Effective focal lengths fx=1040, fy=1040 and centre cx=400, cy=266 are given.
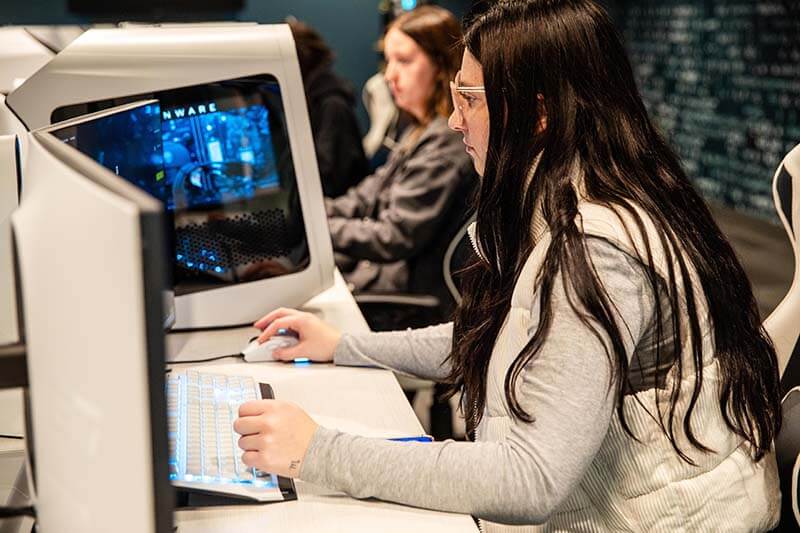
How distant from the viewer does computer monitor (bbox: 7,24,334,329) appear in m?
1.78

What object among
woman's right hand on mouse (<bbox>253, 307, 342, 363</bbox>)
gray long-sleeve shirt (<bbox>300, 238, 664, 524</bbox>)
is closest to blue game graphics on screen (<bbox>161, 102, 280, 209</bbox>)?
woman's right hand on mouse (<bbox>253, 307, 342, 363</bbox>)

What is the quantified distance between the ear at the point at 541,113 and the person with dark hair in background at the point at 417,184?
1.26 meters

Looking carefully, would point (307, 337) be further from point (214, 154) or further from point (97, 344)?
point (97, 344)

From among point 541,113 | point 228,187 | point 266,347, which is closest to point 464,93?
point 541,113

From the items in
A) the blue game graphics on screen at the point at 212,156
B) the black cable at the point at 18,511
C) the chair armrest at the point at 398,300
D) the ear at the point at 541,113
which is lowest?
the chair armrest at the point at 398,300

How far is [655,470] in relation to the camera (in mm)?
1168

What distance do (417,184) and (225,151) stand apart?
30.4 inches

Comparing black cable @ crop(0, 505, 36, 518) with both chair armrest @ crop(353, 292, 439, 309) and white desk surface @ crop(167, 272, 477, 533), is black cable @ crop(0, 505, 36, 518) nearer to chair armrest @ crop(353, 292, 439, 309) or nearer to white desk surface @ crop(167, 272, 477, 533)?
white desk surface @ crop(167, 272, 477, 533)

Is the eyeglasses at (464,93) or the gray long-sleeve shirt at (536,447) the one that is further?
the eyeglasses at (464,93)

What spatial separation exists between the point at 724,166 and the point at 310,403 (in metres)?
4.48

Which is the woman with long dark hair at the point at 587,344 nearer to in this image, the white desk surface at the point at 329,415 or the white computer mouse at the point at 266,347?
the white desk surface at the point at 329,415

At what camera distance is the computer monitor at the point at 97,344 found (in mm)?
667

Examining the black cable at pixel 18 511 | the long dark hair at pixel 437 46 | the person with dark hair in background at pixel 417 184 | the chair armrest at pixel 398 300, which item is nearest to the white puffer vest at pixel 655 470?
the black cable at pixel 18 511

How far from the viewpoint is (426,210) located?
2.57 meters
